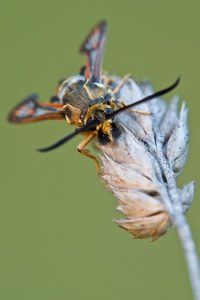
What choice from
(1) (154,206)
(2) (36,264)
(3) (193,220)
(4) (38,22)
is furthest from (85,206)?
(1) (154,206)

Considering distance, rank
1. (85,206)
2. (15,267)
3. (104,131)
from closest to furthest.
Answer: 1. (104,131)
2. (15,267)
3. (85,206)

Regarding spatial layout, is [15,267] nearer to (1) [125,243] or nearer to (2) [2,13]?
(1) [125,243]

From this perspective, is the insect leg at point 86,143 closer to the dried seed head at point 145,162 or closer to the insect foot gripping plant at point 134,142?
the insect foot gripping plant at point 134,142

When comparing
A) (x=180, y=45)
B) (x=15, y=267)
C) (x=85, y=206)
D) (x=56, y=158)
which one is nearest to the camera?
(x=15, y=267)

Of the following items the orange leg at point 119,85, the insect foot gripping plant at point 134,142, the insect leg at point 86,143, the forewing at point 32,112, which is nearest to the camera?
the insect foot gripping plant at point 134,142

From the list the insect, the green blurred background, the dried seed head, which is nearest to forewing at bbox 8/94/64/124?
the insect

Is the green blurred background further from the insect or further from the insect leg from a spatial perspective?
the insect

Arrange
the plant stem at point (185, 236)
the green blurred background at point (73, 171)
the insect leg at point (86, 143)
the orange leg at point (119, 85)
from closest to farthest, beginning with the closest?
the plant stem at point (185, 236), the insect leg at point (86, 143), the orange leg at point (119, 85), the green blurred background at point (73, 171)

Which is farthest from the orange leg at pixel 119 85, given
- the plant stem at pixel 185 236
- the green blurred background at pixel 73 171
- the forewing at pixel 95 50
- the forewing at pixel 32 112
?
the plant stem at pixel 185 236
